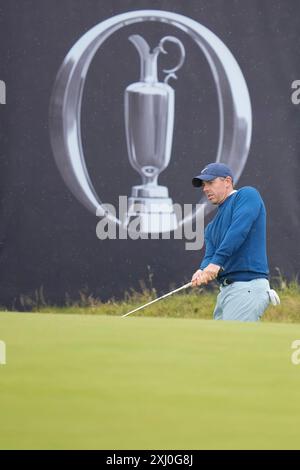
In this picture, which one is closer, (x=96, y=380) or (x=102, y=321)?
(x=96, y=380)

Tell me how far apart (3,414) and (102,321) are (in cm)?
192

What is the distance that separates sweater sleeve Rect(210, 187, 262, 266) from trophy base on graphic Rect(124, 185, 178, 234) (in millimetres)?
2369

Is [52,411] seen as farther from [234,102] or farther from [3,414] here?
[234,102]

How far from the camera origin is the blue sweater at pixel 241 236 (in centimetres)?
461

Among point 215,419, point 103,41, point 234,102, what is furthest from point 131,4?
point 215,419

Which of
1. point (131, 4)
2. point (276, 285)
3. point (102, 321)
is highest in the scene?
point (131, 4)

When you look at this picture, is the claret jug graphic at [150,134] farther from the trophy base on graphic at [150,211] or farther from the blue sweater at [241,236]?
the blue sweater at [241,236]

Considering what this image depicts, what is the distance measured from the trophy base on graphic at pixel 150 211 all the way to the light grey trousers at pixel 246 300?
2337mm

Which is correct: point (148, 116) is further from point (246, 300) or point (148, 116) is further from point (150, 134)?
point (246, 300)

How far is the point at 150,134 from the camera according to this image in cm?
716

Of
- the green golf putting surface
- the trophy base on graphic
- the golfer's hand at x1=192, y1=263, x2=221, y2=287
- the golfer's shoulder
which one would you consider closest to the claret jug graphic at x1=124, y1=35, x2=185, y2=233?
the trophy base on graphic

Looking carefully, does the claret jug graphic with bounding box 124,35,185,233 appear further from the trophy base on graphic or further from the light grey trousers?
the light grey trousers

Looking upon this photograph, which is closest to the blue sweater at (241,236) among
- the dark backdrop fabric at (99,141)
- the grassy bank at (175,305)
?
the grassy bank at (175,305)

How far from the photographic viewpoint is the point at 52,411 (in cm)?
230
